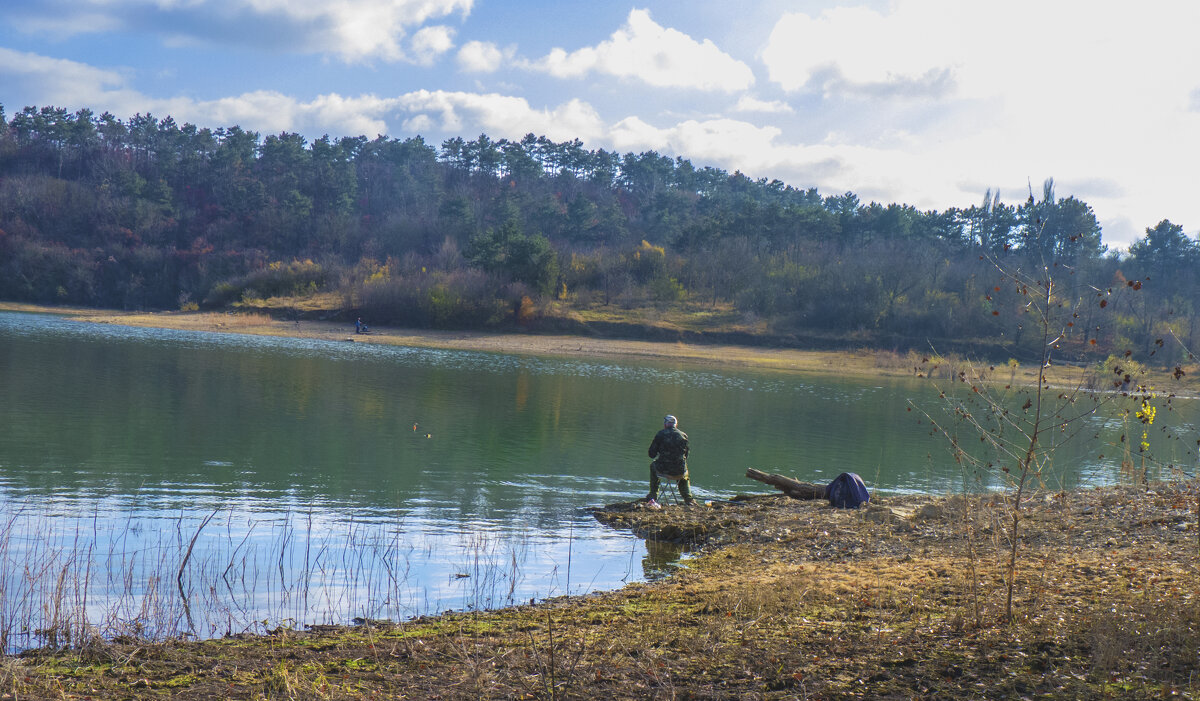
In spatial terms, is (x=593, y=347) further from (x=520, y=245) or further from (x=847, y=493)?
(x=847, y=493)

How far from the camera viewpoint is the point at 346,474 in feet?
64.0

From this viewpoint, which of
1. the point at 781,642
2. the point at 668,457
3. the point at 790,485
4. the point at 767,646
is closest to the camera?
the point at 767,646

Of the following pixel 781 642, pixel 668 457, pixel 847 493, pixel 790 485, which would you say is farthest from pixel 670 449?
pixel 781 642

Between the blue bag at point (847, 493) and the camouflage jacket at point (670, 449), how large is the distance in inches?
121

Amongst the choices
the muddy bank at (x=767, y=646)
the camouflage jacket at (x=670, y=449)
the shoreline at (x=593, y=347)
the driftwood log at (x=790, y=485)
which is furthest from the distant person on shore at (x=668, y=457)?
the shoreline at (x=593, y=347)

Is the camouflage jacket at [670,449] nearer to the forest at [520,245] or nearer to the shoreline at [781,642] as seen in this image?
the shoreline at [781,642]

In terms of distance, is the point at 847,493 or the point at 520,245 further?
the point at 520,245

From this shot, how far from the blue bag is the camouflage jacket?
3.08 metres

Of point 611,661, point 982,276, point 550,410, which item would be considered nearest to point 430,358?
point 550,410

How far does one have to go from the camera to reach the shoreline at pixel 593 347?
226ft

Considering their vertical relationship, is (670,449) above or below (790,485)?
above

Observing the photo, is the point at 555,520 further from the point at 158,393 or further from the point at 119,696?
A: the point at 158,393

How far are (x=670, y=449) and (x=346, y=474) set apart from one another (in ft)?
24.4

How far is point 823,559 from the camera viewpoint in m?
12.9
